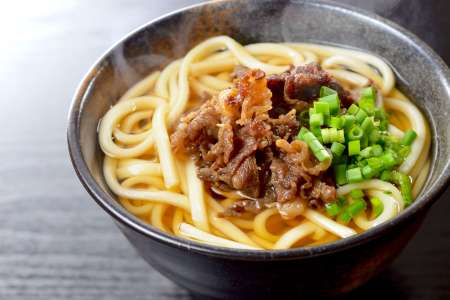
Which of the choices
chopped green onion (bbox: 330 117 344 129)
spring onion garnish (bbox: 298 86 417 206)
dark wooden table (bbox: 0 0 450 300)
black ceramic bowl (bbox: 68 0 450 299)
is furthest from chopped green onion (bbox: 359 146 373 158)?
dark wooden table (bbox: 0 0 450 300)

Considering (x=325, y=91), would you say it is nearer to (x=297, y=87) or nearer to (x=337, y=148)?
(x=297, y=87)

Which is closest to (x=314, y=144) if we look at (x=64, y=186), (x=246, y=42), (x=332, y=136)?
(x=332, y=136)

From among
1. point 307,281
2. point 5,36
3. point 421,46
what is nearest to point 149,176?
point 307,281

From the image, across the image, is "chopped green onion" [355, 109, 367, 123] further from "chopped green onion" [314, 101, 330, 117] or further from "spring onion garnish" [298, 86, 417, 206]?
"chopped green onion" [314, 101, 330, 117]

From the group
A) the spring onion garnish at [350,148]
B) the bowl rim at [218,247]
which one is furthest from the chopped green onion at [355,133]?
the bowl rim at [218,247]

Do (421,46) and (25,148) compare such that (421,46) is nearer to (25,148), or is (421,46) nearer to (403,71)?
(403,71)
